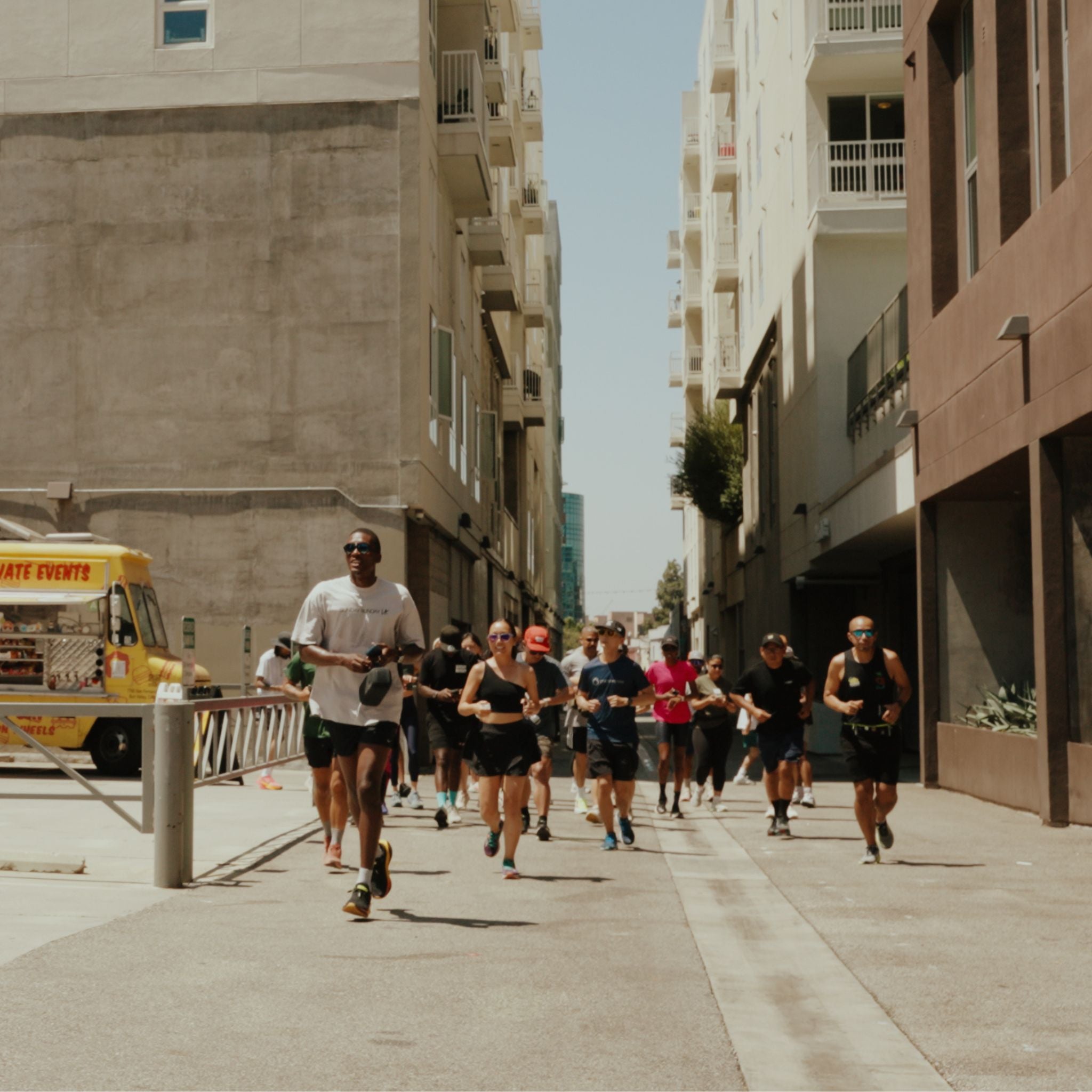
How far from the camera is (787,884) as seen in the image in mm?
11023

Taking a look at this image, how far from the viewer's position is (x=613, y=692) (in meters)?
13.1

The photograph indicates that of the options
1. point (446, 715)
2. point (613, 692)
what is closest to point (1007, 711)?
point (446, 715)

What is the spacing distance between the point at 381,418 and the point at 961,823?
39.5ft

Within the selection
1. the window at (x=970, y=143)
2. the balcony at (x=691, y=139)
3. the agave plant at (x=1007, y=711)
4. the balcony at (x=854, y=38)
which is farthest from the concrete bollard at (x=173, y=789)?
the balcony at (x=691, y=139)

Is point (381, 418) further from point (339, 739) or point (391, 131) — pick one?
point (339, 739)

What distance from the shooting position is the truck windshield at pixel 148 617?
21.6 metres

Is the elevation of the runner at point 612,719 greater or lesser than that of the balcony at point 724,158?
lesser

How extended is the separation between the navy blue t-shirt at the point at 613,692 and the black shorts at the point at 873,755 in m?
1.72

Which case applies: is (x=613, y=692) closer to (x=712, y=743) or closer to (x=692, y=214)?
(x=712, y=743)

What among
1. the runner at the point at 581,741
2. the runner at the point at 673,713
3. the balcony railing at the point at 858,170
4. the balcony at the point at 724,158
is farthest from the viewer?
the balcony at the point at 724,158

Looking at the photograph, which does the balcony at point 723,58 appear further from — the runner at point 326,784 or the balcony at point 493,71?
the runner at point 326,784

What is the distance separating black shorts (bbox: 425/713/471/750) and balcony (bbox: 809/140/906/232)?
669 inches

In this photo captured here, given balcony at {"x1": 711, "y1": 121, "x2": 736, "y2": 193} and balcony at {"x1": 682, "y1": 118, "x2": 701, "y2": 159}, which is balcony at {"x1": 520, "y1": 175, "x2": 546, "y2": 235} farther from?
balcony at {"x1": 682, "y1": 118, "x2": 701, "y2": 159}

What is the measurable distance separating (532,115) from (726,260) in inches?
616
